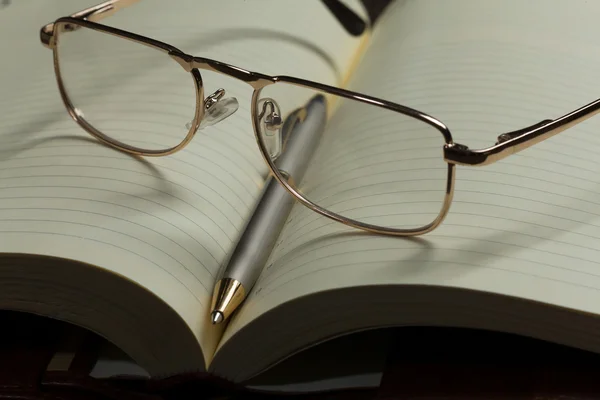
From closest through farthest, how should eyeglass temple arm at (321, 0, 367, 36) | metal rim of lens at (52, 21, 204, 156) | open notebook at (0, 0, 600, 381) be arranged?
open notebook at (0, 0, 600, 381) < metal rim of lens at (52, 21, 204, 156) < eyeglass temple arm at (321, 0, 367, 36)

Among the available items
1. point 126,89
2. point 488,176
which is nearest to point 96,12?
point 126,89

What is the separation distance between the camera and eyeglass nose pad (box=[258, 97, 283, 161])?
659 millimetres

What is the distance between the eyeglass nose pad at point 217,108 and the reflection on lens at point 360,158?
35 mm

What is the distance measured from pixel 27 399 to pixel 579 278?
45 cm

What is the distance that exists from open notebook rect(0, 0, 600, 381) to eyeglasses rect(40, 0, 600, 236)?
0.01m

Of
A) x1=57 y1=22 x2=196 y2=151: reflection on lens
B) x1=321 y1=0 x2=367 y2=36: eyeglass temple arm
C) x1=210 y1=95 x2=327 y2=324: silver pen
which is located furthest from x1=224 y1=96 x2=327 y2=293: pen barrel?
x1=321 y1=0 x2=367 y2=36: eyeglass temple arm

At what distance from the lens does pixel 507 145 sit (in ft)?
1.80

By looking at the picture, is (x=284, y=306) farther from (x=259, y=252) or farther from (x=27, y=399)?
(x=27, y=399)

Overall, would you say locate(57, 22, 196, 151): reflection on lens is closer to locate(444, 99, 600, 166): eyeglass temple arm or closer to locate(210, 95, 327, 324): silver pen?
locate(210, 95, 327, 324): silver pen

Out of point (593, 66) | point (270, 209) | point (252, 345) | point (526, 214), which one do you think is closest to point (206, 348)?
point (252, 345)

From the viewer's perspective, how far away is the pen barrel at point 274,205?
0.57 meters

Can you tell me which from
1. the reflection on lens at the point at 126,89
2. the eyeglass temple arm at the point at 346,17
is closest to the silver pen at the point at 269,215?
the reflection on lens at the point at 126,89

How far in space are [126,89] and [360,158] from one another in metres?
0.28

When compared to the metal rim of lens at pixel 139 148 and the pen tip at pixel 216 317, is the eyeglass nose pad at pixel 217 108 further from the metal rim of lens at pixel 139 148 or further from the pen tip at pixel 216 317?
the pen tip at pixel 216 317
